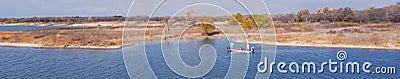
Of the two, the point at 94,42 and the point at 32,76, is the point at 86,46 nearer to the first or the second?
the point at 94,42

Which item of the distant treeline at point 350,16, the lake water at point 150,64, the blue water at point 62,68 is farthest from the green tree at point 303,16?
the blue water at point 62,68

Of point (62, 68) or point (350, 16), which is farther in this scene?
point (350, 16)

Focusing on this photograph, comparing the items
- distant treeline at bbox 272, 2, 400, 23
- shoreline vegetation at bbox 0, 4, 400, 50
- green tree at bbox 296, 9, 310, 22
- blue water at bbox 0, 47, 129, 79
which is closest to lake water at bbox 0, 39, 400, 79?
blue water at bbox 0, 47, 129, 79

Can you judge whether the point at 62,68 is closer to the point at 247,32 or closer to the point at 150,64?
the point at 150,64

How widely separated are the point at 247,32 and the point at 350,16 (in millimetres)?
20225

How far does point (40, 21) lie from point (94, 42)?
4123cm

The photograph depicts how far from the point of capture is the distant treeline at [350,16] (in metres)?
28.2

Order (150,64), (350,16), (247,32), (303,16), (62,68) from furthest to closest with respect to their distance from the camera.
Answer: (303,16)
(350,16)
(247,32)
(62,68)
(150,64)

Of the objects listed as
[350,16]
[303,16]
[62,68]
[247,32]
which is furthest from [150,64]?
[303,16]

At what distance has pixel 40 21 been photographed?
5478 centimetres

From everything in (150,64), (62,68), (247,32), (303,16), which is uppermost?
(303,16)

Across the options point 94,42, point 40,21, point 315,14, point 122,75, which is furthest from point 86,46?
point 40,21

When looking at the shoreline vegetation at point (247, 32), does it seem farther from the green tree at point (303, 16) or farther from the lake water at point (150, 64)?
the lake water at point (150, 64)

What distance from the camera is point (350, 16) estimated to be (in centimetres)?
2945
